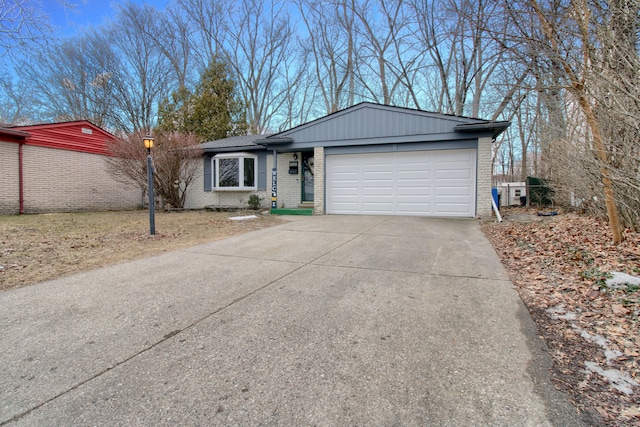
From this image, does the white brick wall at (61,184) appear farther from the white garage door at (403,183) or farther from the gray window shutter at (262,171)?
the white garage door at (403,183)

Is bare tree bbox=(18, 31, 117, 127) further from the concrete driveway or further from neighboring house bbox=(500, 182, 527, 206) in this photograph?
neighboring house bbox=(500, 182, 527, 206)

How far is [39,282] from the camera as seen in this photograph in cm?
394

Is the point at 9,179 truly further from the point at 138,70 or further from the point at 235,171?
the point at 138,70

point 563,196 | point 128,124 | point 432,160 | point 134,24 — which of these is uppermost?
point 134,24

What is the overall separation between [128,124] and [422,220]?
77.8 feet

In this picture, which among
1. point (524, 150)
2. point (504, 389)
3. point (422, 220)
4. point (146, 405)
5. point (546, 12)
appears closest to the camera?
point (146, 405)

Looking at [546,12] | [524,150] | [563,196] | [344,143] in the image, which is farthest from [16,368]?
[524,150]

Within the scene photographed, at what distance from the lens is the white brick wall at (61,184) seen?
11.1 meters

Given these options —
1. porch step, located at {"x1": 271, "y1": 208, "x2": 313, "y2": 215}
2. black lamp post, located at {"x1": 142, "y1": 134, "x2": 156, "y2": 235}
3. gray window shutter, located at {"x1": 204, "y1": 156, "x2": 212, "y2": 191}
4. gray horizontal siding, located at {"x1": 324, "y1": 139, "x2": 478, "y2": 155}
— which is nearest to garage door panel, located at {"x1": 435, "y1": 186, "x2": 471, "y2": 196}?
gray horizontal siding, located at {"x1": 324, "y1": 139, "x2": 478, "y2": 155}

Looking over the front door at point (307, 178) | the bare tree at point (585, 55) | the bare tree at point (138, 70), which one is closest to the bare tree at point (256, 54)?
the bare tree at point (138, 70)

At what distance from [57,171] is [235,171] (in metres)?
6.65

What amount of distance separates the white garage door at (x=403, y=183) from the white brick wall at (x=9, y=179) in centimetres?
1080

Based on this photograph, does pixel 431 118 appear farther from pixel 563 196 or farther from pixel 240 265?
pixel 240 265

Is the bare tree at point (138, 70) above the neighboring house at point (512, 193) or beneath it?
above
